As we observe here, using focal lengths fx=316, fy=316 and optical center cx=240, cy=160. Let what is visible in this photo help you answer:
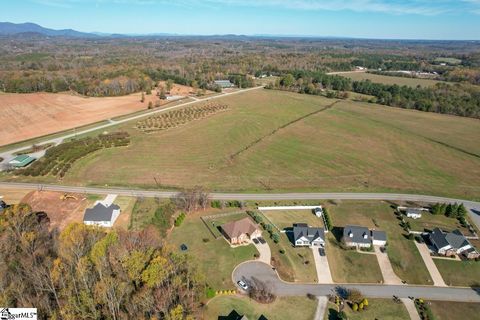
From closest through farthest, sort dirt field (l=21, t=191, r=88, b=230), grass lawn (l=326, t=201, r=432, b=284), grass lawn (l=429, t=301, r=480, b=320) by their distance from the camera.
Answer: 1. grass lawn (l=429, t=301, r=480, b=320)
2. grass lawn (l=326, t=201, r=432, b=284)
3. dirt field (l=21, t=191, r=88, b=230)

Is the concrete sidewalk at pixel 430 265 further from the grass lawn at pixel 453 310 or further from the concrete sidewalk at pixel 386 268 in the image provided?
the concrete sidewalk at pixel 386 268

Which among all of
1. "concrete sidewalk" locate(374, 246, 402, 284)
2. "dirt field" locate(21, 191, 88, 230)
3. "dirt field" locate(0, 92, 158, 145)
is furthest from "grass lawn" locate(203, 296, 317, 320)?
"dirt field" locate(0, 92, 158, 145)

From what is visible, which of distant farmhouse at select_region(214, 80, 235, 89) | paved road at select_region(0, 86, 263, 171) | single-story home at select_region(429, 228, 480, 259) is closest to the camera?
single-story home at select_region(429, 228, 480, 259)

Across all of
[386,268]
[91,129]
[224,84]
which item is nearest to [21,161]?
[91,129]

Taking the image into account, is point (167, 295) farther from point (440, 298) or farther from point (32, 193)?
point (32, 193)

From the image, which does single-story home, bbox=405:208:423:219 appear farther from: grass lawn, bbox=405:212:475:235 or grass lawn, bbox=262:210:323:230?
grass lawn, bbox=262:210:323:230

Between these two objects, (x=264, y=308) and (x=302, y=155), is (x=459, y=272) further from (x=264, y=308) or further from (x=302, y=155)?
(x=302, y=155)
